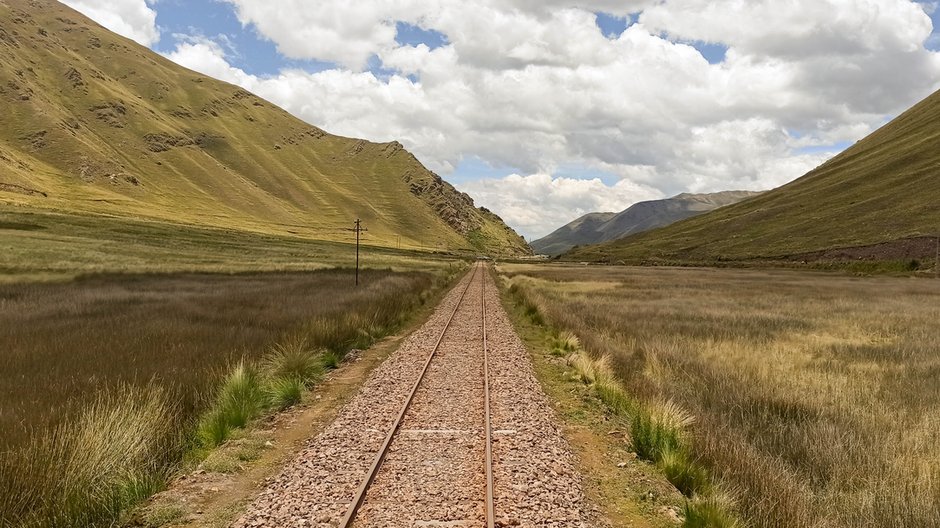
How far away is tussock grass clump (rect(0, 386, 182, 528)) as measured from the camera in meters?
5.26

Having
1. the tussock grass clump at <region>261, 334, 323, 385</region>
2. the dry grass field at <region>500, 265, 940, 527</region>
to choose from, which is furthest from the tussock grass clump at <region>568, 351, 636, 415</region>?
the tussock grass clump at <region>261, 334, 323, 385</region>

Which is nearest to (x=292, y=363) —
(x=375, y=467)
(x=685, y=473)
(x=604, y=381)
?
(x=375, y=467)

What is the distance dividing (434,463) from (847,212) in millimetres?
140925

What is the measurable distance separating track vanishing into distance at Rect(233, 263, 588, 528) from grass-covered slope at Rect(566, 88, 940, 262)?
9852 cm

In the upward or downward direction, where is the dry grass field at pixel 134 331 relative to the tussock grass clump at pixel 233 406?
upward

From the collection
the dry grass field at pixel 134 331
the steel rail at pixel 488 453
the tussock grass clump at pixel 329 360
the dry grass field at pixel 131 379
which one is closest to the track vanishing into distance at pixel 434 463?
the steel rail at pixel 488 453

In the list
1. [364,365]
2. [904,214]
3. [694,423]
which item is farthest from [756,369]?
[904,214]

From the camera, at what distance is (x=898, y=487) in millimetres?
6668

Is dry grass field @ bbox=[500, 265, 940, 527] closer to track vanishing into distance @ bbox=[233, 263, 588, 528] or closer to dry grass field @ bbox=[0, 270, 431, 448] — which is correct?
track vanishing into distance @ bbox=[233, 263, 588, 528]

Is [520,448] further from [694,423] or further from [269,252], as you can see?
[269,252]

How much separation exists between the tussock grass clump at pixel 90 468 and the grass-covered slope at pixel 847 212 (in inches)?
4115

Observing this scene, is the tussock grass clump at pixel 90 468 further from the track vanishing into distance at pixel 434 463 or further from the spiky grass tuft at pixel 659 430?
the spiky grass tuft at pixel 659 430

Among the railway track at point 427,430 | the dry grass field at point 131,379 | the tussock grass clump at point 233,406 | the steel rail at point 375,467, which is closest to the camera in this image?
the dry grass field at point 131,379

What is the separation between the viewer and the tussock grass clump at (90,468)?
17.3 ft
